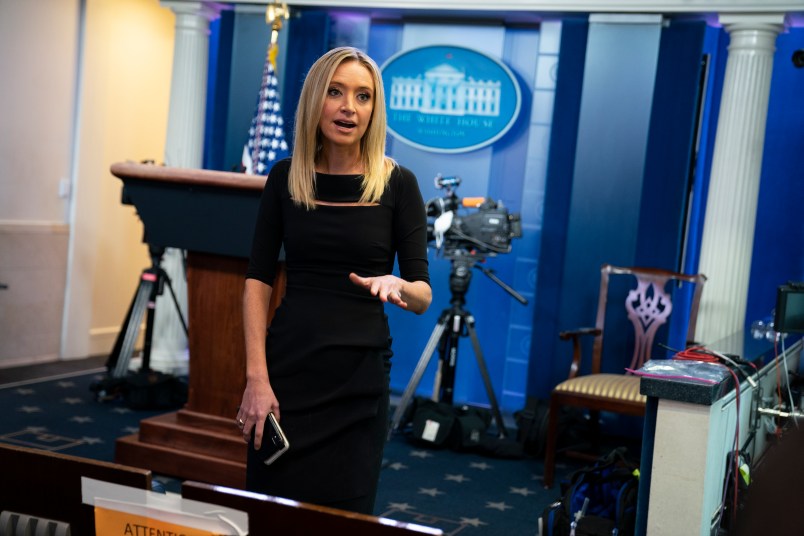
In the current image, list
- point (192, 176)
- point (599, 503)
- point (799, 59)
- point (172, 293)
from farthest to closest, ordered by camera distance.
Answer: point (172, 293) < point (799, 59) < point (192, 176) < point (599, 503)

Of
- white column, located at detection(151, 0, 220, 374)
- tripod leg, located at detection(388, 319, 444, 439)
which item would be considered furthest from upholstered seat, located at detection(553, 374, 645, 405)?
white column, located at detection(151, 0, 220, 374)

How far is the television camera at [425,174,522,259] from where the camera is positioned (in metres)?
4.86

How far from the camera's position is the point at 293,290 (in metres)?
1.78

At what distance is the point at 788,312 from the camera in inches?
126

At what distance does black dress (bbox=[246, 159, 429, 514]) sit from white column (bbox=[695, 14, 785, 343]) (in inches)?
148

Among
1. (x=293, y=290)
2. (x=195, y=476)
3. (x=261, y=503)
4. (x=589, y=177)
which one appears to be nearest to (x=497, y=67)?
(x=589, y=177)

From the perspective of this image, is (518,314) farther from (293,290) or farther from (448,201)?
(293,290)

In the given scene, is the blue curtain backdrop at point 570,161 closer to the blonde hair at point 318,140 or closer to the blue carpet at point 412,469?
the blue carpet at point 412,469

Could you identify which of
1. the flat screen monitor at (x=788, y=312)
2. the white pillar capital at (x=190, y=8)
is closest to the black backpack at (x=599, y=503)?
the flat screen monitor at (x=788, y=312)

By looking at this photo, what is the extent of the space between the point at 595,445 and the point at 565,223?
1.38m

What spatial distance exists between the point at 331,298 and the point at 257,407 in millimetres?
254

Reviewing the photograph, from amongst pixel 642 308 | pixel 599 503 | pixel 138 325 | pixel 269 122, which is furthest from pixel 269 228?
pixel 138 325

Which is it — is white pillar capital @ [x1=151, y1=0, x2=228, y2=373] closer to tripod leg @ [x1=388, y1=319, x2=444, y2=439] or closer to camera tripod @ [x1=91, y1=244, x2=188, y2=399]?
camera tripod @ [x1=91, y1=244, x2=188, y2=399]

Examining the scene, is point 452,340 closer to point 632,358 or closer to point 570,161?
point 632,358
